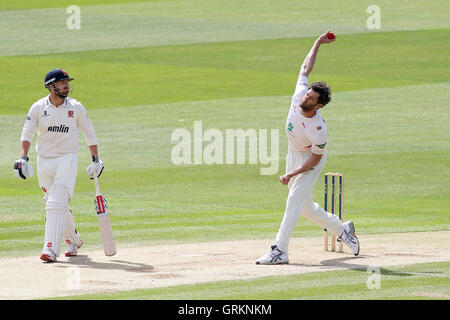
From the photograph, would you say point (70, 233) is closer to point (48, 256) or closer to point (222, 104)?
point (48, 256)

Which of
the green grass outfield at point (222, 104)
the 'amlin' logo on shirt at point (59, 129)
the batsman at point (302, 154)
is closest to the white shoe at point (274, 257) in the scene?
the batsman at point (302, 154)

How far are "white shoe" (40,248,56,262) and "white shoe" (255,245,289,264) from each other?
2320 mm

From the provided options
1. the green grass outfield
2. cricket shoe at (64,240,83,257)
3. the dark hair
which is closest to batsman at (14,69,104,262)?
cricket shoe at (64,240,83,257)

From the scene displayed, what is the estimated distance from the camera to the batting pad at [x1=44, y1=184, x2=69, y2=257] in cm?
1170

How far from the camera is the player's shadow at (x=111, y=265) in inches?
442

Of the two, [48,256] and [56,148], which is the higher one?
[56,148]

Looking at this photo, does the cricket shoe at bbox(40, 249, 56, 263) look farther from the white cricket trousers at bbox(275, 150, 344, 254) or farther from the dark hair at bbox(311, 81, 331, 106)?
the dark hair at bbox(311, 81, 331, 106)

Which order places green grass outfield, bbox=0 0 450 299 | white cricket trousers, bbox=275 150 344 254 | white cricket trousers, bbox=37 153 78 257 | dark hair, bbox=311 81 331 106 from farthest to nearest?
green grass outfield, bbox=0 0 450 299 < white cricket trousers, bbox=37 153 78 257 < white cricket trousers, bbox=275 150 344 254 < dark hair, bbox=311 81 331 106

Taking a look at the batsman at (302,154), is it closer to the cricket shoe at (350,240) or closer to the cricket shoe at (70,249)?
the cricket shoe at (350,240)

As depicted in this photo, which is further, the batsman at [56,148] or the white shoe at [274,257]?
the batsman at [56,148]

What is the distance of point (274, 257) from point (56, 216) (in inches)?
100.0

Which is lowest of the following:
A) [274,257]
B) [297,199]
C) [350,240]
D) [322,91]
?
[274,257]

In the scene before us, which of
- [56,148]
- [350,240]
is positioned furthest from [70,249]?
[350,240]

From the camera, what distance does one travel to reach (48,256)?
11602 millimetres
